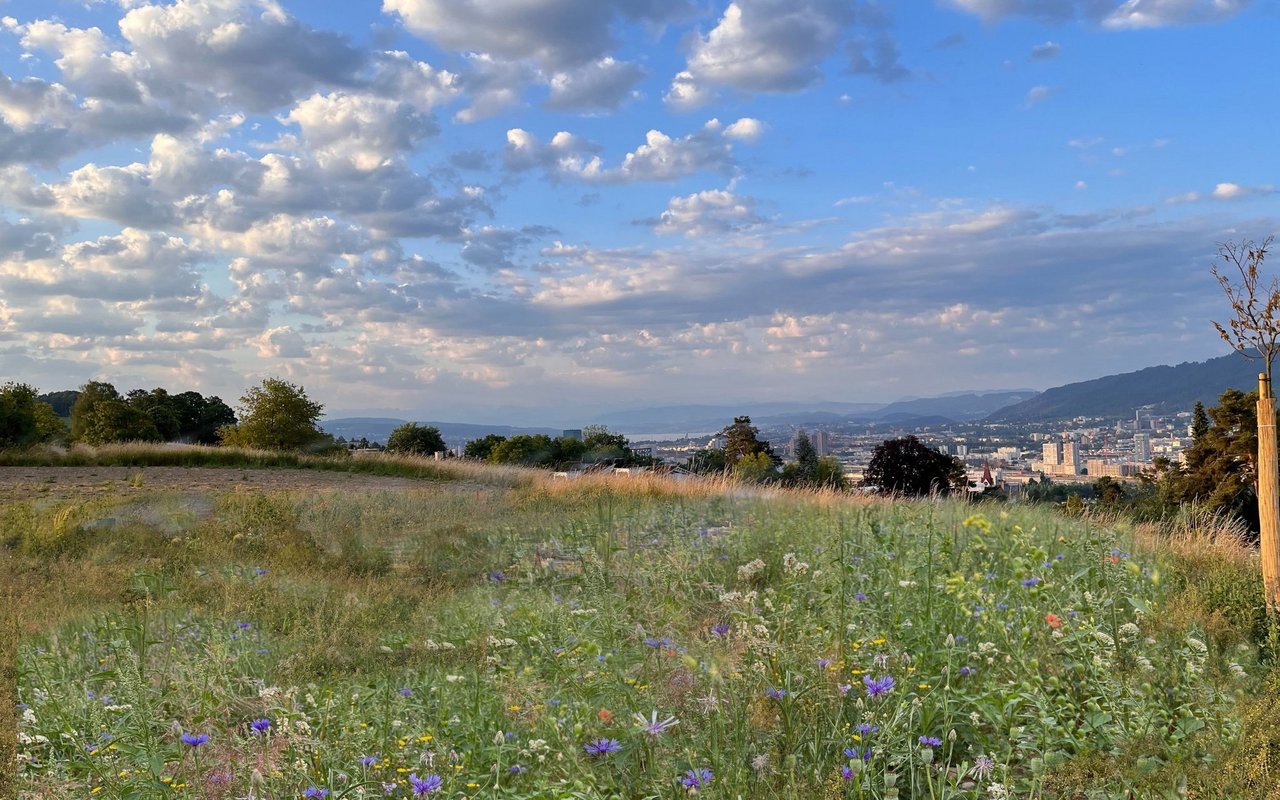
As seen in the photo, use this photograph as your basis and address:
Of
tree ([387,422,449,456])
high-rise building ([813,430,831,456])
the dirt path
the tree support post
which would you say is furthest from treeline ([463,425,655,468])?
the tree support post

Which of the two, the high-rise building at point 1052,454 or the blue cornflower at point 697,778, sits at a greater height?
the blue cornflower at point 697,778

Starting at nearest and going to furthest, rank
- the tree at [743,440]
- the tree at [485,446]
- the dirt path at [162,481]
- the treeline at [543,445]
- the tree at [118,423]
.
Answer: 1. the dirt path at [162,481]
2. the tree at [743,440]
3. the treeline at [543,445]
4. the tree at [118,423]
5. the tree at [485,446]

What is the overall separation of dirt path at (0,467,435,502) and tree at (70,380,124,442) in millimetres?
34352

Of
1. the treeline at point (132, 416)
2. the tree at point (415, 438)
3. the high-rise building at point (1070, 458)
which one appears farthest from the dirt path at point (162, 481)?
the tree at point (415, 438)

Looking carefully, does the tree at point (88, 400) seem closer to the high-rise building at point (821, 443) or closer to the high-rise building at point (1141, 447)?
the high-rise building at point (821, 443)

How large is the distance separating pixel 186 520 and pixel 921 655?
10.2m

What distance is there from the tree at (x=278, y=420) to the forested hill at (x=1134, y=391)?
55534 mm

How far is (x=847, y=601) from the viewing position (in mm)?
4184

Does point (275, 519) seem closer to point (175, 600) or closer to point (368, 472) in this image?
point (175, 600)

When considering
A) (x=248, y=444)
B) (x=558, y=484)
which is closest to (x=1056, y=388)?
(x=248, y=444)

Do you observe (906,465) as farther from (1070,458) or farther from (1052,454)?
(1052,454)

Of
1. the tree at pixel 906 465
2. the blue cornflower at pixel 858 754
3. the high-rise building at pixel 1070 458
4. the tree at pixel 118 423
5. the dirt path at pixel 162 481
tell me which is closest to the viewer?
the blue cornflower at pixel 858 754

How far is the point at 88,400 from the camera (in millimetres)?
52844

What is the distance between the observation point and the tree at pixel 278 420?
3394 cm
